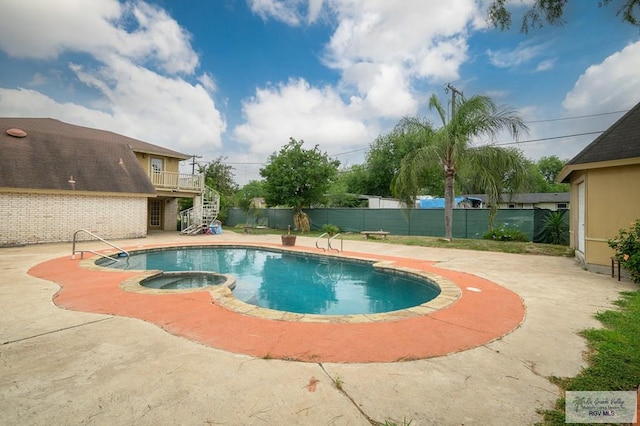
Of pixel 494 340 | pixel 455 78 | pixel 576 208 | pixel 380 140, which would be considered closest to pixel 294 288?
pixel 494 340

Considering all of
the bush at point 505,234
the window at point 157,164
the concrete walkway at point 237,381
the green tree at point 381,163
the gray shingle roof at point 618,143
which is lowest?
the concrete walkway at point 237,381

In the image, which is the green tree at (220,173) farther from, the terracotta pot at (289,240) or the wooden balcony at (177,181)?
the terracotta pot at (289,240)

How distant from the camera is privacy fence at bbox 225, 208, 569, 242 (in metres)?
14.4

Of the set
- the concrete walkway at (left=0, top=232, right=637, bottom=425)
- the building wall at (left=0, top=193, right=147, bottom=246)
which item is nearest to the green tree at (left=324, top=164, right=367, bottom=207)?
the building wall at (left=0, top=193, right=147, bottom=246)

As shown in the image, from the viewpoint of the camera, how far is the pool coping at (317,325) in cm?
321

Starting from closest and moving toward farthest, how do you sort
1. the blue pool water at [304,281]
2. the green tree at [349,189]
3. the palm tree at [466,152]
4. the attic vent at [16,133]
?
the blue pool water at [304,281] → the palm tree at [466,152] → the attic vent at [16,133] → the green tree at [349,189]

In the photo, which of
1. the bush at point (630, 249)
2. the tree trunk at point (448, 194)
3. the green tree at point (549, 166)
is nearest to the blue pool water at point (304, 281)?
the bush at point (630, 249)

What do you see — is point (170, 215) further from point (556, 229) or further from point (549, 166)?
point (549, 166)

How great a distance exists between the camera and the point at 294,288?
810cm

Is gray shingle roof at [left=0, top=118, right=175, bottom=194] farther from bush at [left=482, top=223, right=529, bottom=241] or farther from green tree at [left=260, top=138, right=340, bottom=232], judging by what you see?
bush at [left=482, top=223, right=529, bottom=241]

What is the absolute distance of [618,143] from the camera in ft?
24.9

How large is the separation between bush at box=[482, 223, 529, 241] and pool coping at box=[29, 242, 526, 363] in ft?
31.7

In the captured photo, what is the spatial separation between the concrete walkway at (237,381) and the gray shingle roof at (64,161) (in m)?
12.9

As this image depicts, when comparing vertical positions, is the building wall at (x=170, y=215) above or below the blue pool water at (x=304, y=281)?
above
